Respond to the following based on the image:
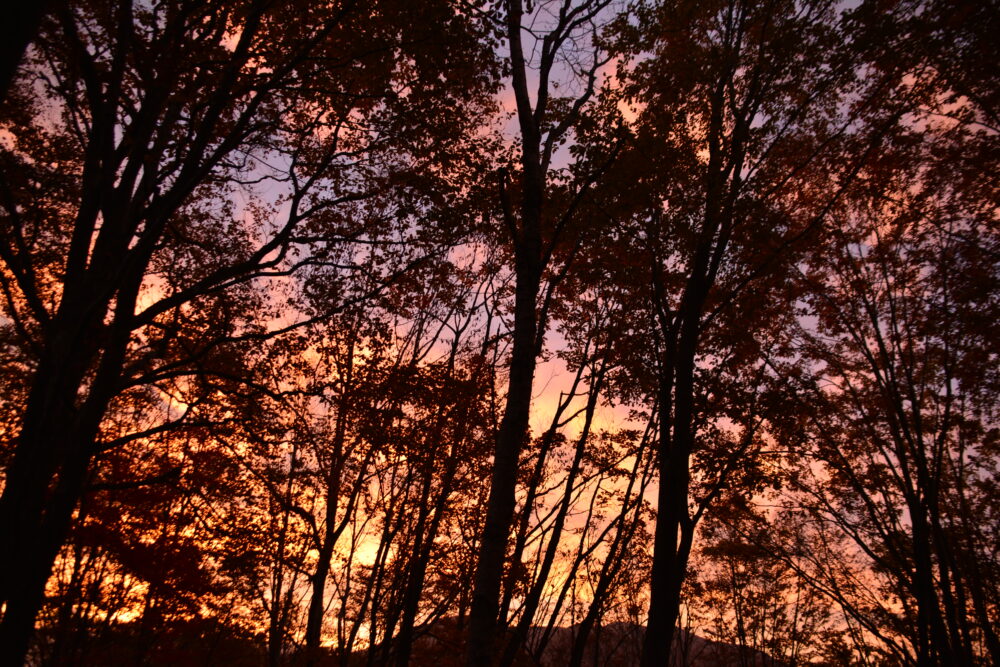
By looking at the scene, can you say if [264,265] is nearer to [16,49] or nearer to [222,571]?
[16,49]

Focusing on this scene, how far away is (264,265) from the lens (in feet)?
25.6

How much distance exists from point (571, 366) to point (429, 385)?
4560mm

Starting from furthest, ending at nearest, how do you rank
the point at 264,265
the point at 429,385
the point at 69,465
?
the point at 429,385
the point at 264,265
the point at 69,465

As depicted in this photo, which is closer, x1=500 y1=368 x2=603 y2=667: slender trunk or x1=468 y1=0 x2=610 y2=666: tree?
x1=468 y1=0 x2=610 y2=666: tree

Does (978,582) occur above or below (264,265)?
below

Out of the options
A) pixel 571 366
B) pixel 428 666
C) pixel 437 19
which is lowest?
pixel 428 666

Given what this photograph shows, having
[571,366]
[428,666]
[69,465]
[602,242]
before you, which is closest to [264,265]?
[69,465]

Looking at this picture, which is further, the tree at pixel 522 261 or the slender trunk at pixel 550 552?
the slender trunk at pixel 550 552

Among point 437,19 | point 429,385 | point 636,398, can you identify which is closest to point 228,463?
point 429,385

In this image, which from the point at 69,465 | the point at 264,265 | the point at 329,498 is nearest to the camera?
the point at 69,465

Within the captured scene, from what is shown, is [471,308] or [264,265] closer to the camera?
[264,265]

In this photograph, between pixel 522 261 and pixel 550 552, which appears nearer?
pixel 522 261

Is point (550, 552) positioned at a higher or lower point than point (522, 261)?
lower

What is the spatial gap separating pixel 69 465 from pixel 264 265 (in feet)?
11.4
